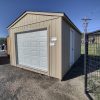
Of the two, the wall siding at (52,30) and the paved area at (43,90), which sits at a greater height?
the wall siding at (52,30)

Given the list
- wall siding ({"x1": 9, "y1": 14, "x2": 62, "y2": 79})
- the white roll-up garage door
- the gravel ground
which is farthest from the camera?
the white roll-up garage door

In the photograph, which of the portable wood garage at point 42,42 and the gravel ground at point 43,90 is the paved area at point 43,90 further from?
the portable wood garage at point 42,42

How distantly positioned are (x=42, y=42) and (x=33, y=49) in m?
0.92

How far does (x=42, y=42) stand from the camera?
682 cm

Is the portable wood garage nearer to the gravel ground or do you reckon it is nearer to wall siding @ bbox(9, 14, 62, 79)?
wall siding @ bbox(9, 14, 62, 79)

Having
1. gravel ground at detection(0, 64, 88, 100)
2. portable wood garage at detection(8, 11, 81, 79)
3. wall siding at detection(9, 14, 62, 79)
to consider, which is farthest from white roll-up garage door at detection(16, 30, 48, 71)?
gravel ground at detection(0, 64, 88, 100)

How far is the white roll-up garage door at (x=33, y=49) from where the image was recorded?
22.1ft

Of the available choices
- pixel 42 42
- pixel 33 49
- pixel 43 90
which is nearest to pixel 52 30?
pixel 42 42

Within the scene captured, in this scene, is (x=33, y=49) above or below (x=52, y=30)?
below

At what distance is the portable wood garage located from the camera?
587 centimetres

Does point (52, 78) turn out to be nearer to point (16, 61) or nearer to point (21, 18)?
point (16, 61)

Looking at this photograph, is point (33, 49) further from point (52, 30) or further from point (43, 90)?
point (43, 90)

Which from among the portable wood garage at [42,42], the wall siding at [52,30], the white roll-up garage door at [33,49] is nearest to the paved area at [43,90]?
the wall siding at [52,30]

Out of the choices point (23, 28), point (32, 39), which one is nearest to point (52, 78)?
point (32, 39)
